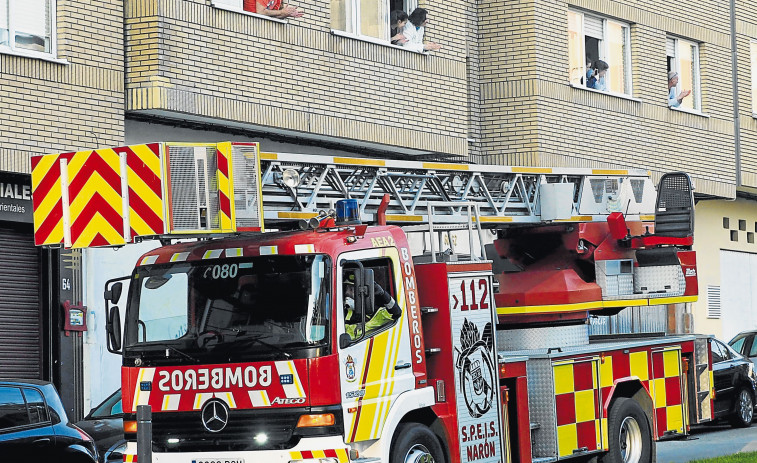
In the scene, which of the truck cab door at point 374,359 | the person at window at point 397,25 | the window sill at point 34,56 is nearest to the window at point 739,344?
the person at window at point 397,25

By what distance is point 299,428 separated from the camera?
915 cm

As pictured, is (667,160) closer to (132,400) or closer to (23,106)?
(23,106)

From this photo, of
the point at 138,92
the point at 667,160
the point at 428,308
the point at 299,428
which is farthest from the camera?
the point at 667,160

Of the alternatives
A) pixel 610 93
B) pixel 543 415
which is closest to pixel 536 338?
pixel 543 415

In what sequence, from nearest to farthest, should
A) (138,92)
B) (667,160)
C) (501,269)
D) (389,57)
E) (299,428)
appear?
(299,428) < (501,269) < (138,92) < (389,57) < (667,160)

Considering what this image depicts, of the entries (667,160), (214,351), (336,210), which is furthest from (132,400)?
(667,160)

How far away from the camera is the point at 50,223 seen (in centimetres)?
955

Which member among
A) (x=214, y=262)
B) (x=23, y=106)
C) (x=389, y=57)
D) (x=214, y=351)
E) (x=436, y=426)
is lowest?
(x=436, y=426)

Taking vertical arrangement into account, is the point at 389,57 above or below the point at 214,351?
above

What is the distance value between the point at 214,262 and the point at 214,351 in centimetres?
Answer: 74

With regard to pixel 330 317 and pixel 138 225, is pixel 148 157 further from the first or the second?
pixel 330 317

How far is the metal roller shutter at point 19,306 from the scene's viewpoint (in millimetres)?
15844

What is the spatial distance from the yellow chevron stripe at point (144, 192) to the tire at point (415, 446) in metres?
2.49

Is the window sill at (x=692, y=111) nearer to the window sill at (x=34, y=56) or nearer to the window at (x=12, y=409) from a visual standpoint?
the window sill at (x=34, y=56)
